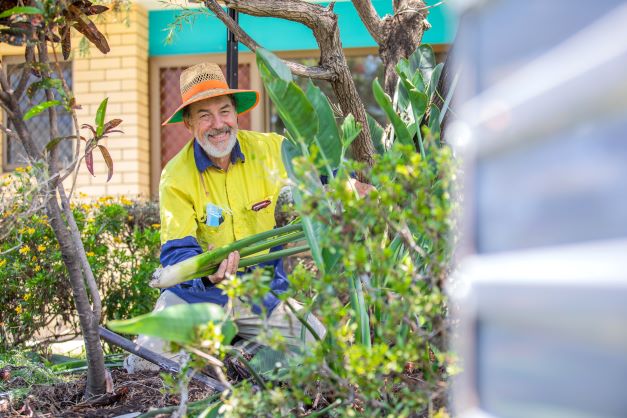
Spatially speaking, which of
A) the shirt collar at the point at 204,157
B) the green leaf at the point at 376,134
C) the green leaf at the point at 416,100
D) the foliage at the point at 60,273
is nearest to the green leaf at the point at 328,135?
the green leaf at the point at 416,100

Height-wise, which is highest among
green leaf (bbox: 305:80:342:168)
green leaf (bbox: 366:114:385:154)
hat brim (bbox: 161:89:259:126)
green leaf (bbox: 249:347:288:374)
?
hat brim (bbox: 161:89:259:126)

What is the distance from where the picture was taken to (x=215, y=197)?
4336 millimetres

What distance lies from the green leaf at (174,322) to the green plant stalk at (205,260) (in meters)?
0.78

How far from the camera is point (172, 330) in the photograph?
1.95m

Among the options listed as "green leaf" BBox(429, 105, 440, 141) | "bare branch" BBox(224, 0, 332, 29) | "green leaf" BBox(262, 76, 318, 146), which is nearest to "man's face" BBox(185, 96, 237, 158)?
"bare branch" BBox(224, 0, 332, 29)

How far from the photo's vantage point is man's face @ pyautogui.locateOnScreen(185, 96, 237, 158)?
4352 millimetres

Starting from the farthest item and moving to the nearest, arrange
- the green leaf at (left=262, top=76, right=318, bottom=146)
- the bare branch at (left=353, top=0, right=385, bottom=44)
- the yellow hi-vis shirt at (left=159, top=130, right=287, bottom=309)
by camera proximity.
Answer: the bare branch at (left=353, top=0, right=385, bottom=44)
the yellow hi-vis shirt at (left=159, top=130, right=287, bottom=309)
the green leaf at (left=262, top=76, right=318, bottom=146)

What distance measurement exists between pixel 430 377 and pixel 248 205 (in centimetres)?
226

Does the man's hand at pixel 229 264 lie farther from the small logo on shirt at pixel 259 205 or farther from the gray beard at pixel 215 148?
the gray beard at pixel 215 148

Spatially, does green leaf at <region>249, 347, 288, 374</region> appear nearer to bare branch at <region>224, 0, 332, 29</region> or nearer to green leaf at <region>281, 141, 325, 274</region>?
green leaf at <region>281, 141, 325, 274</region>

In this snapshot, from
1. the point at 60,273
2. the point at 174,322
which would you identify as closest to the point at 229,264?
the point at 174,322

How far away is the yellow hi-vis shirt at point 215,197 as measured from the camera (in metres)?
4.12

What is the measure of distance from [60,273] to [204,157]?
1.81 meters

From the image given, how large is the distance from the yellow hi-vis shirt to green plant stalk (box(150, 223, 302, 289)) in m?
0.95
